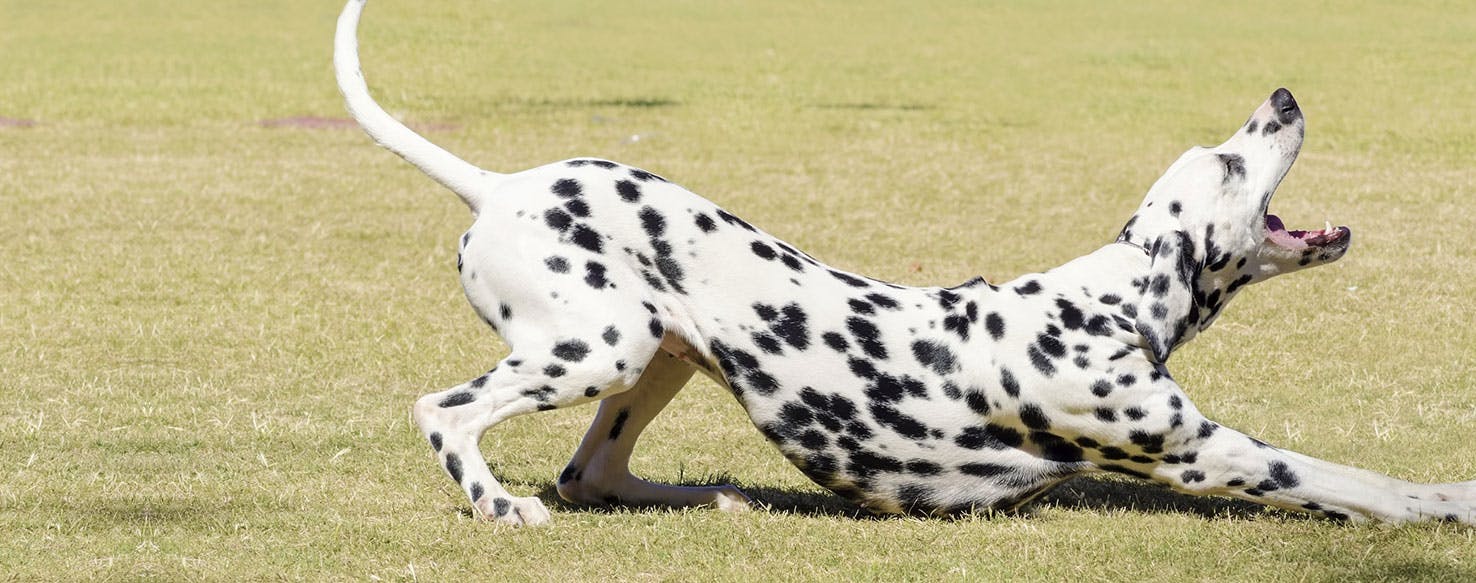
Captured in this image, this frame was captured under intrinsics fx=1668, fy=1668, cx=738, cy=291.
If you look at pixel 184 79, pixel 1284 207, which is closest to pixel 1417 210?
pixel 1284 207

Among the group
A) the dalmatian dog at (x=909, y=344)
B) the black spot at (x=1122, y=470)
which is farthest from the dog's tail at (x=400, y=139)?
the black spot at (x=1122, y=470)

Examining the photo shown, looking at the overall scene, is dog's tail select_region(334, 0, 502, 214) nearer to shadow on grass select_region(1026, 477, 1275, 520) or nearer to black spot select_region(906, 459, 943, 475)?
black spot select_region(906, 459, 943, 475)

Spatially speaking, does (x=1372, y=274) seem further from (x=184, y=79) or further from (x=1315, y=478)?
(x=184, y=79)

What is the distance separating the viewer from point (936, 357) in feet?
17.4

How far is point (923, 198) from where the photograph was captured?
47.0ft

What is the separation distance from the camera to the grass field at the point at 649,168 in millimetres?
5223

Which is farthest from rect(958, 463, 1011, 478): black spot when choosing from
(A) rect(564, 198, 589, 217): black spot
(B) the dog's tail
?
(B) the dog's tail

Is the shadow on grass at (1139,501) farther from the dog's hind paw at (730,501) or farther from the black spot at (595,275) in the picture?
the black spot at (595,275)

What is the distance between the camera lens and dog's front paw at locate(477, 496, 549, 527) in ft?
17.4

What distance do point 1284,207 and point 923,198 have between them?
300cm

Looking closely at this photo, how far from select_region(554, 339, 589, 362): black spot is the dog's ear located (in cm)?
170

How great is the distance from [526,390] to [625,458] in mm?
659

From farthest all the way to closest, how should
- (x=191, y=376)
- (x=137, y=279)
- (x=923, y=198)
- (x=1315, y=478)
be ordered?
(x=923, y=198)
(x=137, y=279)
(x=191, y=376)
(x=1315, y=478)

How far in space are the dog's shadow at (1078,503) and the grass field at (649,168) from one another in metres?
0.03
